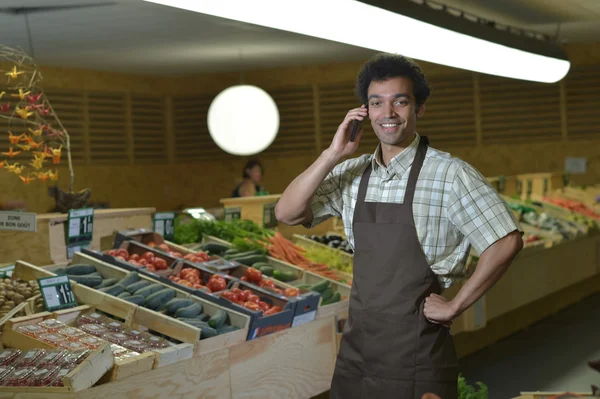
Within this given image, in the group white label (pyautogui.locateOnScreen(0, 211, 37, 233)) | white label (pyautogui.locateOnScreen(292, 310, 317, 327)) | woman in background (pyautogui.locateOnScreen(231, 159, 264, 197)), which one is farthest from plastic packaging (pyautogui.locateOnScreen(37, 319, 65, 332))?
woman in background (pyautogui.locateOnScreen(231, 159, 264, 197))

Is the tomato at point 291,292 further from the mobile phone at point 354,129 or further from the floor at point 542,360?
the mobile phone at point 354,129

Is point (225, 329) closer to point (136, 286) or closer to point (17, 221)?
point (136, 286)

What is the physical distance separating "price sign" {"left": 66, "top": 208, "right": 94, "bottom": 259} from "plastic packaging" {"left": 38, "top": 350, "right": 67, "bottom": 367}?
1.43 metres

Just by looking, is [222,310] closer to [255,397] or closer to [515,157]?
[255,397]

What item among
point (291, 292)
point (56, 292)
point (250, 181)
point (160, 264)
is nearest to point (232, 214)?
point (160, 264)

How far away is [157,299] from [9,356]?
870mm

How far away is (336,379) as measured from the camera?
265 cm

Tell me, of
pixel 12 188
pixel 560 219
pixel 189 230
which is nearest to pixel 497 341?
pixel 560 219

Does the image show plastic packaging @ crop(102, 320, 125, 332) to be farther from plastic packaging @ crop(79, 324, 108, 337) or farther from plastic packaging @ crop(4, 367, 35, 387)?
plastic packaging @ crop(4, 367, 35, 387)

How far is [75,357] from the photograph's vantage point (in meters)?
3.05

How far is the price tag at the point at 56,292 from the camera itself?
11.9 feet

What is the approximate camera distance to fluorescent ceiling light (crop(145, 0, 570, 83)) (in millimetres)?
2879

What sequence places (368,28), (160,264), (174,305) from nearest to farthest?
(368,28), (174,305), (160,264)

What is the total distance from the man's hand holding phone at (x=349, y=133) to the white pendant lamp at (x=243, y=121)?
225 inches
